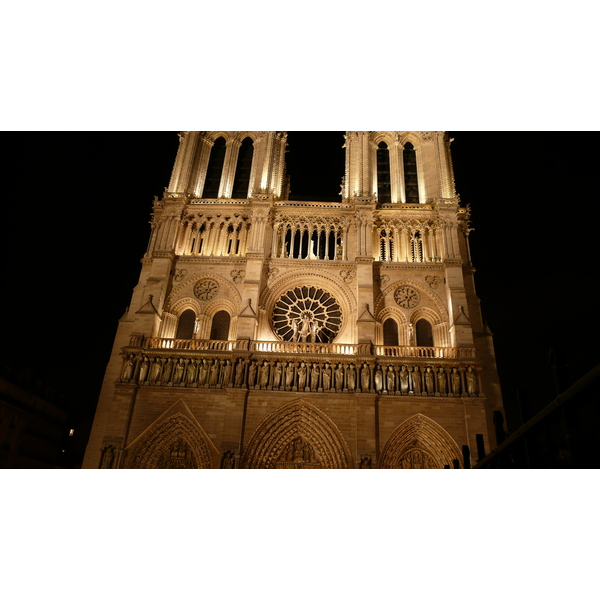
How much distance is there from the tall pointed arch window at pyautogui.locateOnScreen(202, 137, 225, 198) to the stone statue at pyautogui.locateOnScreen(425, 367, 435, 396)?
1234cm

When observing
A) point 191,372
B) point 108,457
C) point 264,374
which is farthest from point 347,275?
point 108,457

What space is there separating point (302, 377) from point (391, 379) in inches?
119

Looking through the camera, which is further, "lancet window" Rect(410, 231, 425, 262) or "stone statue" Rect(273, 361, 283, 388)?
"lancet window" Rect(410, 231, 425, 262)

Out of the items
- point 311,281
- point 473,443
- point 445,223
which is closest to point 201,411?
point 311,281

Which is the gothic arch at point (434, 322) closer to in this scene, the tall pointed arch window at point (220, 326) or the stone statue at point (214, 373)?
the tall pointed arch window at point (220, 326)

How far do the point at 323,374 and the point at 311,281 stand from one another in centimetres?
440

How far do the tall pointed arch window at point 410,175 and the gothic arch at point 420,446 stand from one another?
10268 mm

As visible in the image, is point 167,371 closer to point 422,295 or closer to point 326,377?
point 326,377

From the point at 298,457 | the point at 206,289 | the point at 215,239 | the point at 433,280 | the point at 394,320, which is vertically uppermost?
the point at 215,239

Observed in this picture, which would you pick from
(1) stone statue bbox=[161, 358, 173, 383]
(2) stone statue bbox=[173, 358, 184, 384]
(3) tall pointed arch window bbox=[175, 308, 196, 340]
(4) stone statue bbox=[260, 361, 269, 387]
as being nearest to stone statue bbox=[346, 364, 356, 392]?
(4) stone statue bbox=[260, 361, 269, 387]

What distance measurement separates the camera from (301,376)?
14.6 metres

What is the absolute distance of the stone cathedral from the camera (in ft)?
46.0

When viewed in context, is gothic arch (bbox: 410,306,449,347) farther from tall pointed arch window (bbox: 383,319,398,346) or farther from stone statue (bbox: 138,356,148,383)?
stone statue (bbox: 138,356,148,383)

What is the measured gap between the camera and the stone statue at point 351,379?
47.5ft
